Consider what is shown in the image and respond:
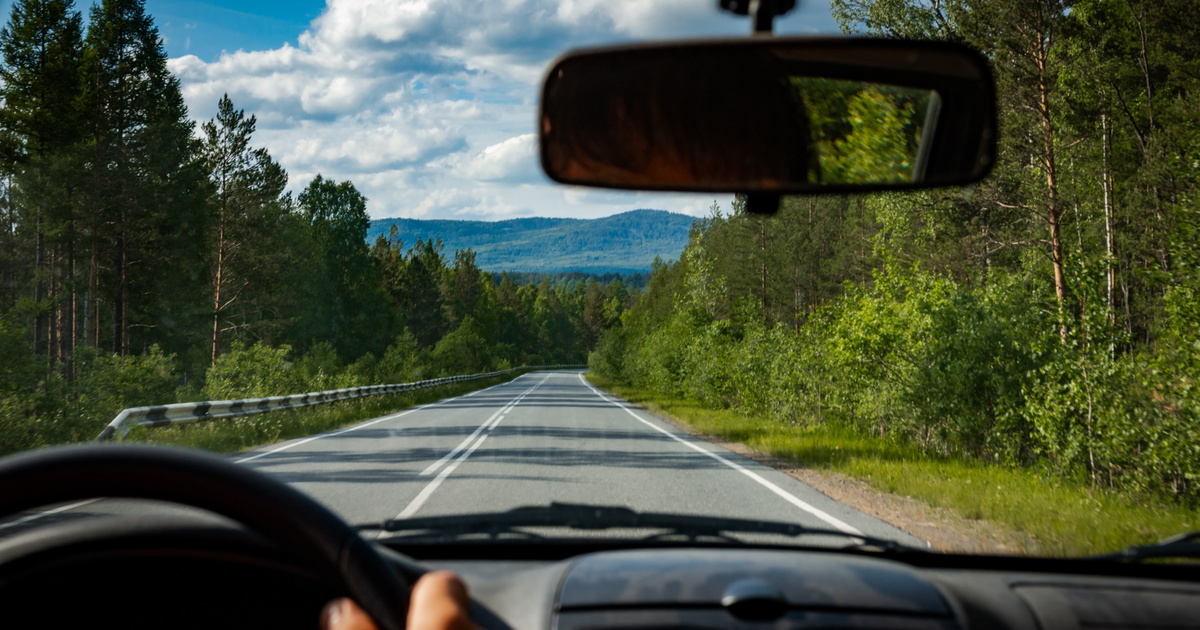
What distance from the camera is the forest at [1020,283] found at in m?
9.58

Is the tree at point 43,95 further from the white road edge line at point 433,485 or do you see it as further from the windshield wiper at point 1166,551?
the windshield wiper at point 1166,551

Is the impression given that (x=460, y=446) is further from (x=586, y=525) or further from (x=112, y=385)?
(x=112, y=385)

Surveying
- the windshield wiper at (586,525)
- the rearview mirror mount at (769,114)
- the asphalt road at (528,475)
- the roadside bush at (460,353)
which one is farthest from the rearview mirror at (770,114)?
the roadside bush at (460,353)

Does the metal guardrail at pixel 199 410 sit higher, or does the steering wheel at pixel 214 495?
the steering wheel at pixel 214 495

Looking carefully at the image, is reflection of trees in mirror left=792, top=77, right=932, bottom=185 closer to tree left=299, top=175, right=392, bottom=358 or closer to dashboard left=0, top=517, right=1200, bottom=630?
dashboard left=0, top=517, right=1200, bottom=630

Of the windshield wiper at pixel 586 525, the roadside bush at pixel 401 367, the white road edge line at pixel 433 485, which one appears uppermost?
the windshield wiper at pixel 586 525

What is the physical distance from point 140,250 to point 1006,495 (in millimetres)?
41315

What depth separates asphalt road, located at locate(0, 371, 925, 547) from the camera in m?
8.06

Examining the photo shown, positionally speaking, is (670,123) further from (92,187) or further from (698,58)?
(92,187)

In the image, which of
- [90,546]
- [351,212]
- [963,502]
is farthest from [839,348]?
[351,212]

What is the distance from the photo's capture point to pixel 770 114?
7.31 ft

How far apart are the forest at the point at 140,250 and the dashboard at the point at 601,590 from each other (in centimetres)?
1268

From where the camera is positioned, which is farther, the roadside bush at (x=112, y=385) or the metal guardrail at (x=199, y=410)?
the roadside bush at (x=112, y=385)

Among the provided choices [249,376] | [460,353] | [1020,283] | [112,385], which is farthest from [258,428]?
[460,353]
